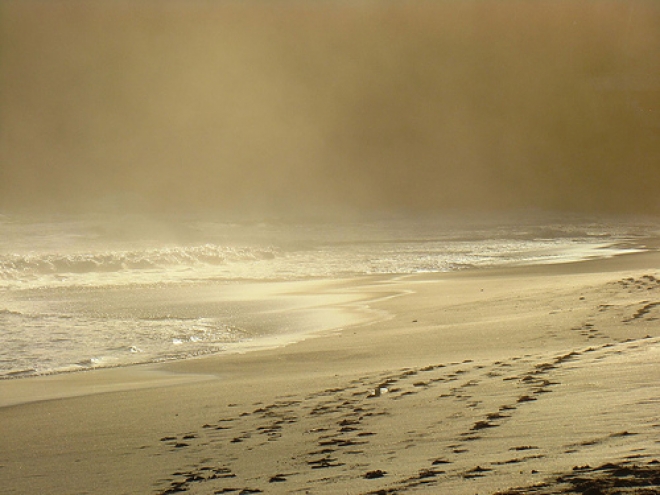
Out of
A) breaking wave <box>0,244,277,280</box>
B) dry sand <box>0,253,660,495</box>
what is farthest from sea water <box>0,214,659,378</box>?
dry sand <box>0,253,660,495</box>

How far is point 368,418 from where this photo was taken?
199 inches

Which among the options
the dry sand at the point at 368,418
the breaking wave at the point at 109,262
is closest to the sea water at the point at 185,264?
the breaking wave at the point at 109,262

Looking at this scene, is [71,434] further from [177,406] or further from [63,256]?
[63,256]

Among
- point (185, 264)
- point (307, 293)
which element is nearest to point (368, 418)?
point (307, 293)

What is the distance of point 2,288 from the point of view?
54.7ft

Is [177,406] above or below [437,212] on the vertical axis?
below

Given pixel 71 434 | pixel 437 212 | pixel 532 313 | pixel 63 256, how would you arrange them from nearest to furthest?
pixel 71 434
pixel 532 313
pixel 63 256
pixel 437 212

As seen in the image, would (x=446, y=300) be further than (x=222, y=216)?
No

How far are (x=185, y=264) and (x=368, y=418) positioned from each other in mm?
17566

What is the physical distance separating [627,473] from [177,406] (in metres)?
3.66

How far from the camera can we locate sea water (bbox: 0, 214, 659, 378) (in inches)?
A: 384

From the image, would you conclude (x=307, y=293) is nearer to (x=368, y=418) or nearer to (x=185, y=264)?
(x=185, y=264)

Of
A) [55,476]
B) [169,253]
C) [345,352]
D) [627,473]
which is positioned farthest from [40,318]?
[169,253]

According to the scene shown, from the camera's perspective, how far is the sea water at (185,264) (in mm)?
9750
